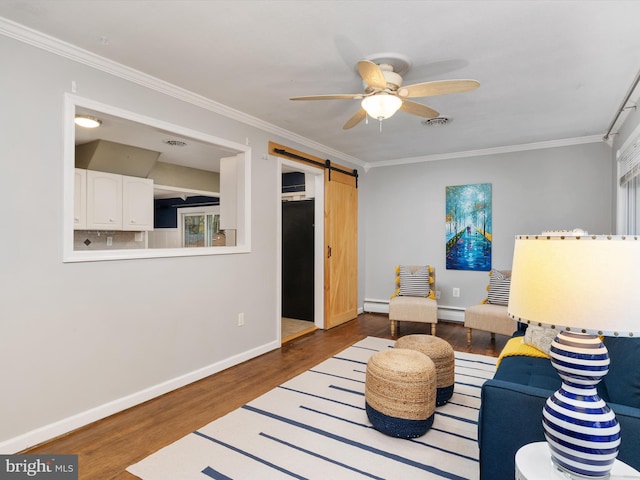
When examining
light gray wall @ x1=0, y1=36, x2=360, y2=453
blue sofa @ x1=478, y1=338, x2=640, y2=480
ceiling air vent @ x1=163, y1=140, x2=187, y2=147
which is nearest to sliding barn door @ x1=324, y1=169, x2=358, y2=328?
ceiling air vent @ x1=163, y1=140, x2=187, y2=147

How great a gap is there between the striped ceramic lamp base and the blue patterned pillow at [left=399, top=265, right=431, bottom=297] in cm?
376

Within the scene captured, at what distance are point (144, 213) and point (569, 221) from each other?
18.0 feet

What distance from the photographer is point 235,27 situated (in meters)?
2.08

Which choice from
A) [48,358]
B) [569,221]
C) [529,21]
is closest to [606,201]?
[569,221]

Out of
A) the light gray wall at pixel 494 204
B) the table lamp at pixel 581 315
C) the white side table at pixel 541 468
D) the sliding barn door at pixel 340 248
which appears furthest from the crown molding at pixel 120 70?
the white side table at pixel 541 468

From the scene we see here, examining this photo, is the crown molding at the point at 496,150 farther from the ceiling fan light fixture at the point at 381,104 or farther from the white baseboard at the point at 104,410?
the white baseboard at the point at 104,410

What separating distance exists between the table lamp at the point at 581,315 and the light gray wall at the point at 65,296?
8.31 feet

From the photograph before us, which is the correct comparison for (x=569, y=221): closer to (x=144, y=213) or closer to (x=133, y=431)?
(x=133, y=431)

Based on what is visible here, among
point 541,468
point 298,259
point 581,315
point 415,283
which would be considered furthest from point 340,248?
point 581,315

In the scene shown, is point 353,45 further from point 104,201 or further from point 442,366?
point 104,201

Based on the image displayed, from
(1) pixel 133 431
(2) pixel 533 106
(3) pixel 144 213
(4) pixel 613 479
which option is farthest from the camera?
(3) pixel 144 213

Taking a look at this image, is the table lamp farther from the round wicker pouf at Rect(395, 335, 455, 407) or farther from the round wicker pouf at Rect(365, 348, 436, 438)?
the round wicker pouf at Rect(395, 335, 455, 407)

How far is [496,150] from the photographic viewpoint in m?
4.92

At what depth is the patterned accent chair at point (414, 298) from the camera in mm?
4465
